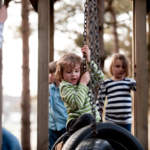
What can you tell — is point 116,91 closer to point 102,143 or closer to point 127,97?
point 127,97

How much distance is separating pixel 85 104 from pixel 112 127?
2.36ft

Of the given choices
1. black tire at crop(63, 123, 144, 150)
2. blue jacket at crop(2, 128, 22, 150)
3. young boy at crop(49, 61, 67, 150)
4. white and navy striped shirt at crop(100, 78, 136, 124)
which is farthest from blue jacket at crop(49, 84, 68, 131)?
black tire at crop(63, 123, 144, 150)

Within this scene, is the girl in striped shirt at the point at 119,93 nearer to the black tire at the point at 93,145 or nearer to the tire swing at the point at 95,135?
the tire swing at the point at 95,135

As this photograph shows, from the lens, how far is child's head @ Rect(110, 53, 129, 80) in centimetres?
374

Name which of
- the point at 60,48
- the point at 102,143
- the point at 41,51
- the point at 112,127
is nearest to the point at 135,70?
the point at 41,51

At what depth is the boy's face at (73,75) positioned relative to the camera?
264 cm

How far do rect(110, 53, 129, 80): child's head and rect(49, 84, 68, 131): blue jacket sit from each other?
77 cm

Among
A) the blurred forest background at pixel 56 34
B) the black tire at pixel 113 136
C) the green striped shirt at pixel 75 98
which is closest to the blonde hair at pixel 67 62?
the green striped shirt at pixel 75 98

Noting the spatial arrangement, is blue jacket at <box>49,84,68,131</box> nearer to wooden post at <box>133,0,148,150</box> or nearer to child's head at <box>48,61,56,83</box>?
child's head at <box>48,61,56,83</box>

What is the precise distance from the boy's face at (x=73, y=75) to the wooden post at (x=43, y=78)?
0.19 meters

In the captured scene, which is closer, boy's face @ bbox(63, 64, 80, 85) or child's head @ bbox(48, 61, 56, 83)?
boy's face @ bbox(63, 64, 80, 85)

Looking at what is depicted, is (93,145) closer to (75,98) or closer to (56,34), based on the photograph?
(75,98)

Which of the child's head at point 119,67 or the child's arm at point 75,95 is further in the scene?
the child's head at point 119,67

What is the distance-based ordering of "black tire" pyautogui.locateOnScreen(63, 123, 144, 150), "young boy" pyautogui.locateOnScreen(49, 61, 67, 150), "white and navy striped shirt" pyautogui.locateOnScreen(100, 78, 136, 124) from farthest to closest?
1. "white and navy striped shirt" pyautogui.locateOnScreen(100, 78, 136, 124)
2. "young boy" pyautogui.locateOnScreen(49, 61, 67, 150)
3. "black tire" pyautogui.locateOnScreen(63, 123, 144, 150)
